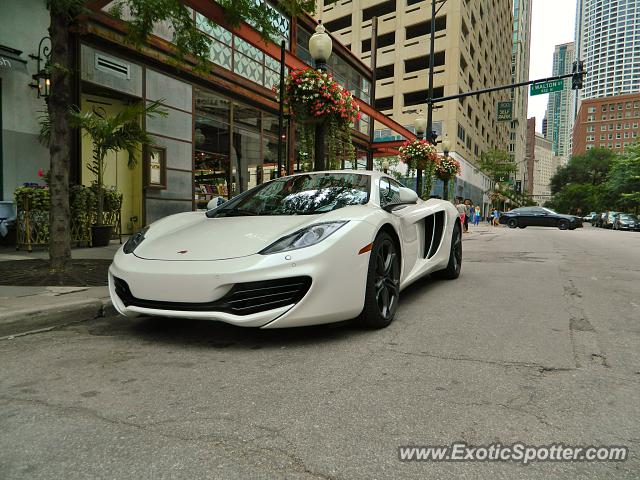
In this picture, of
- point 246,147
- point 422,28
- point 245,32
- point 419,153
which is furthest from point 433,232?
point 422,28

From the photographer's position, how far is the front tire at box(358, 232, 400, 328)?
3.44m

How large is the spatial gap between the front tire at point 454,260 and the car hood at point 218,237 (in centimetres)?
318

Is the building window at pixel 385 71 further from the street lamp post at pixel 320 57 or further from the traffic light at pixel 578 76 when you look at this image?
the street lamp post at pixel 320 57

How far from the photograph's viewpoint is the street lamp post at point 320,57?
874 cm

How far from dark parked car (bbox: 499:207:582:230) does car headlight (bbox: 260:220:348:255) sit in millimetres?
30305

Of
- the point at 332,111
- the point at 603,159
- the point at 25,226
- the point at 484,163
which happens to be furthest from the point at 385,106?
the point at 603,159

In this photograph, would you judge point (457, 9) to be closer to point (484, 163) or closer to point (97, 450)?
point (484, 163)

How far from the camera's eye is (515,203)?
8794 centimetres

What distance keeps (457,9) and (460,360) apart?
1652 inches

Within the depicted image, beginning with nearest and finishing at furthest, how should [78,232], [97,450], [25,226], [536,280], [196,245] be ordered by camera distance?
[97,450], [196,245], [536,280], [25,226], [78,232]

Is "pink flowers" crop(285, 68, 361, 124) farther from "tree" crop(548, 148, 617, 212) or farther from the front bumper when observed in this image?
"tree" crop(548, 148, 617, 212)

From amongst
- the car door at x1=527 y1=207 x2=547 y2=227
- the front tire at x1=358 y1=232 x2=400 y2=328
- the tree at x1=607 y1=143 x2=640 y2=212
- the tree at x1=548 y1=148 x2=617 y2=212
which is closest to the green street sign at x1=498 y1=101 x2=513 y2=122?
the car door at x1=527 y1=207 x2=547 y2=227

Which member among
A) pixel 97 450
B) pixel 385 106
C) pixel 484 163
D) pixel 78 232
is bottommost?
pixel 97 450

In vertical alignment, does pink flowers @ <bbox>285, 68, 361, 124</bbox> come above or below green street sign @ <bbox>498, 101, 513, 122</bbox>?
below
